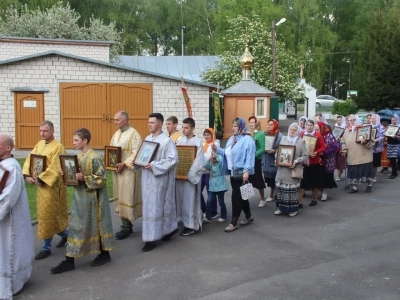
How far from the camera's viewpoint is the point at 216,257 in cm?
697

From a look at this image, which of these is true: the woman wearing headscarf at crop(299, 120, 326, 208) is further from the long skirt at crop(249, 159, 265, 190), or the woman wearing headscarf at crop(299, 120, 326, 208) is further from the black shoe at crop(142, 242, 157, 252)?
the black shoe at crop(142, 242, 157, 252)

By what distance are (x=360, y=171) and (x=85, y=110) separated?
33.2 feet

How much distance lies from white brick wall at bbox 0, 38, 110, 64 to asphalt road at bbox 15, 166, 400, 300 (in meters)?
17.0

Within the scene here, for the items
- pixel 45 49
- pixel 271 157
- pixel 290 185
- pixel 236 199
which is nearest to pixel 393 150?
pixel 271 157

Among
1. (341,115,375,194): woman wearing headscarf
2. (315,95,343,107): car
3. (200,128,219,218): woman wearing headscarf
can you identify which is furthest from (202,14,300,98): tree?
(200,128,219,218): woman wearing headscarf

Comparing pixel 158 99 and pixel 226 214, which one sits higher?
pixel 158 99

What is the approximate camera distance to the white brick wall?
23547mm

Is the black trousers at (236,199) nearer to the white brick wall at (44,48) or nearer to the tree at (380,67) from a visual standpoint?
the tree at (380,67)

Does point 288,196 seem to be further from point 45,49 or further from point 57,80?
point 45,49

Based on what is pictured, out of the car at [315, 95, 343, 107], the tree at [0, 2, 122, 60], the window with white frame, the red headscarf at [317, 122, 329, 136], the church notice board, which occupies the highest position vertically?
the tree at [0, 2, 122, 60]

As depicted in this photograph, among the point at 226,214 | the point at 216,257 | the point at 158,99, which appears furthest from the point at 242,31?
the point at 216,257

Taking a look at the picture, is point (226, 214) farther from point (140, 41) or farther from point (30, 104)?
point (140, 41)

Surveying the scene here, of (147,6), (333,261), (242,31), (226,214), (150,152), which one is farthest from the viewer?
(147,6)

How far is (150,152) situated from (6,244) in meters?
2.43
